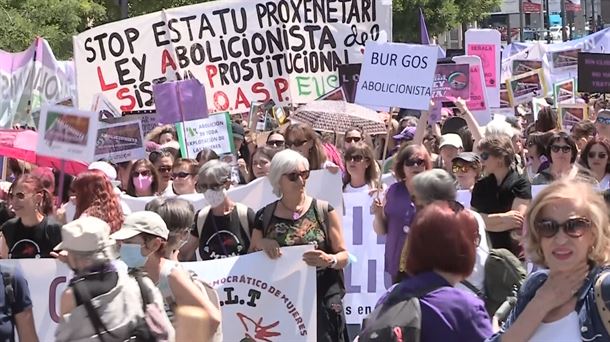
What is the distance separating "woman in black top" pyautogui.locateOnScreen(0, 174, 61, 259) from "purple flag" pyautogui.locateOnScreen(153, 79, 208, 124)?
4.04 meters

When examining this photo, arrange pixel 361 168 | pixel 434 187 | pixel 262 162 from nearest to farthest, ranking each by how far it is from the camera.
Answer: pixel 434 187 < pixel 361 168 < pixel 262 162

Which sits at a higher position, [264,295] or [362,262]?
[264,295]

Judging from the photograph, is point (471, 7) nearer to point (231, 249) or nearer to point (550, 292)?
point (231, 249)

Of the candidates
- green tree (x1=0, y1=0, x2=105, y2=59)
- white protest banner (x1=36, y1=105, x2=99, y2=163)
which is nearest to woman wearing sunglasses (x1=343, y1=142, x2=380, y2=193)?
white protest banner (x1=36, y1=105, x2=99, y2=163)

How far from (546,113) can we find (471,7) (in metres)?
34.6

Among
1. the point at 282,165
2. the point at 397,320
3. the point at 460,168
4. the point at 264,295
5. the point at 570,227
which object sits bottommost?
the point at 264,295

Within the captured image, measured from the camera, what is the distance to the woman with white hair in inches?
259

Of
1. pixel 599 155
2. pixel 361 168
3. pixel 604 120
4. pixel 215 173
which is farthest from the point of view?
pixel 604 120

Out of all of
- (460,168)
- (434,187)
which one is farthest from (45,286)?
(434,187)

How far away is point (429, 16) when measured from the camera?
43188 millimetres

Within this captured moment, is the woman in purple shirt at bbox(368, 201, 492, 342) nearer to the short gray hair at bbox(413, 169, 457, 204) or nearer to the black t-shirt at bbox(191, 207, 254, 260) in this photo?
the short gray hair at bbox(413, 169, 457, 204)

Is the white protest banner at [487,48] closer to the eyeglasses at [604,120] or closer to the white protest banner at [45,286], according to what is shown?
the eyeglasses at [604,120]

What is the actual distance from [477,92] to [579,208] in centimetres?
880

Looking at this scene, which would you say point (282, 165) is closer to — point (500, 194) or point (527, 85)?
point (500, 194)
